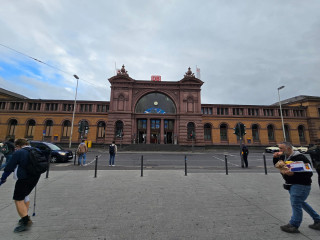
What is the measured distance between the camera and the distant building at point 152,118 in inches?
1261

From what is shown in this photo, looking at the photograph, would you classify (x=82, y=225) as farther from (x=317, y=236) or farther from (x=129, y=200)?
(x=317, y=236)

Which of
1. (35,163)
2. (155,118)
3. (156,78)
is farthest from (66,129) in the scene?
(35,163)

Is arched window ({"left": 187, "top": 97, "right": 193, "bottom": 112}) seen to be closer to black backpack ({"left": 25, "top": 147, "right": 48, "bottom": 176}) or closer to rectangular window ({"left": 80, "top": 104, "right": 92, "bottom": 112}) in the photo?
rectangular window ({"left": 80, "top": 104, "right": 92, "bottom": 112})

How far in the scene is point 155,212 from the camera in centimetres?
389

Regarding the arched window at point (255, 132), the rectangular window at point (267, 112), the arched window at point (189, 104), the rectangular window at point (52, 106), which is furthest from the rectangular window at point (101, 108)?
the rectangular window at point (267, 112)

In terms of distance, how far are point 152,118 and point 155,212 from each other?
95.4ft

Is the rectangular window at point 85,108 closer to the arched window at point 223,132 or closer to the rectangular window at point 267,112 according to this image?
the arched window at point 223,132

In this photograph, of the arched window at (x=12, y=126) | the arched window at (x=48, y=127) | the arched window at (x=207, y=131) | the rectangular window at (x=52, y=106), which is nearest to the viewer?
the arched window at (x=12, y=126)

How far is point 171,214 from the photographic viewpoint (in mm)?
3779

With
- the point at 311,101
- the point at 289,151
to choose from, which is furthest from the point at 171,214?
the point at 311,101

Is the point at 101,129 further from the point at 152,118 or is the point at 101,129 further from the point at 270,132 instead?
the point at 270,132

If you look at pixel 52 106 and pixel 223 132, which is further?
pixel 223 132

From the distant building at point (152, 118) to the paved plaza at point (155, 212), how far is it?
84.1 ft

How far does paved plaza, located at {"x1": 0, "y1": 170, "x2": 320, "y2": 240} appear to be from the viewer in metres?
2.96
